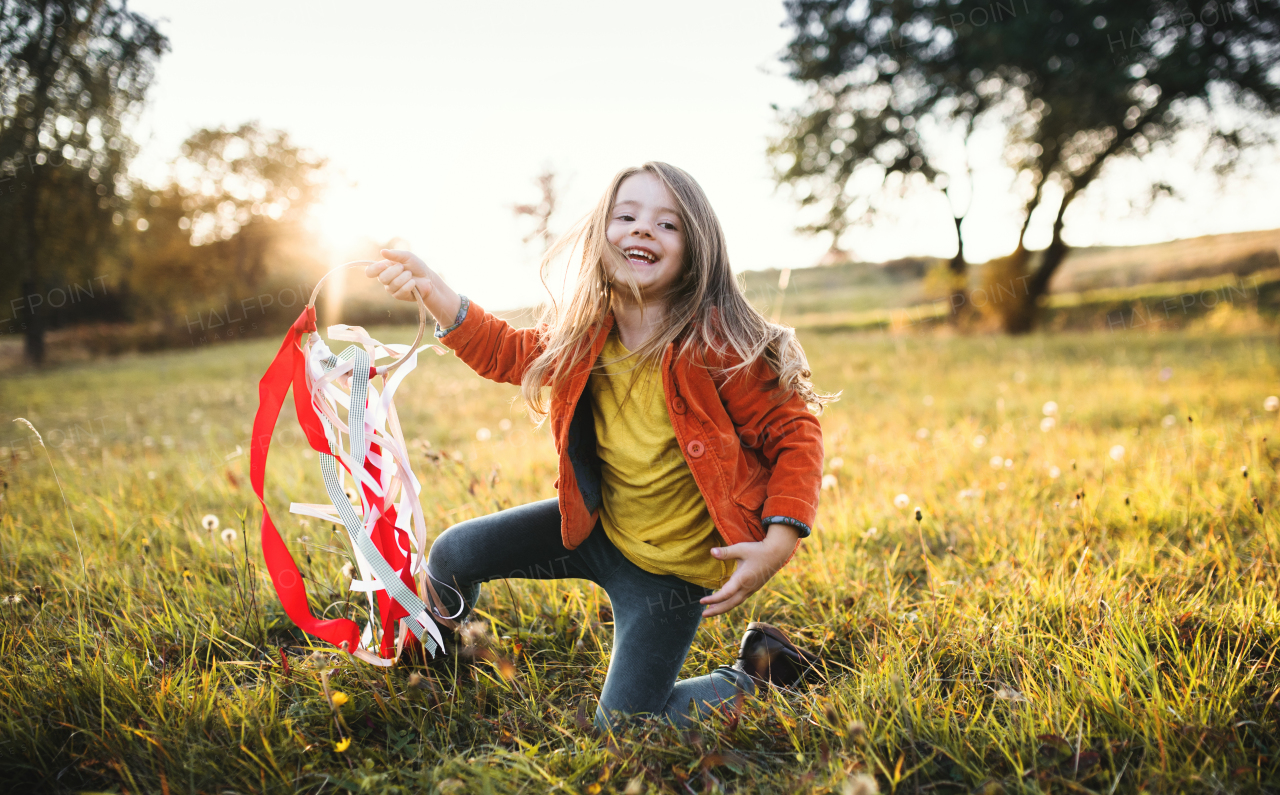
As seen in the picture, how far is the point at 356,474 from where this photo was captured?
1743 millimetres

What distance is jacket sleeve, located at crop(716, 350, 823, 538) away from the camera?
179 centimetres

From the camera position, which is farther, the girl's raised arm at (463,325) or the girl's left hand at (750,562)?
the girl's raised arm at (463,325)

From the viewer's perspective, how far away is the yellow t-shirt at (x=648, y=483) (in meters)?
1.96

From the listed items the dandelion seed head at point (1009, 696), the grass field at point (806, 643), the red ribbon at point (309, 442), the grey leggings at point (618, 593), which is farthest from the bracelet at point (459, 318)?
the dandelion seed head at point (1009, 696)

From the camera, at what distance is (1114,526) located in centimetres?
278

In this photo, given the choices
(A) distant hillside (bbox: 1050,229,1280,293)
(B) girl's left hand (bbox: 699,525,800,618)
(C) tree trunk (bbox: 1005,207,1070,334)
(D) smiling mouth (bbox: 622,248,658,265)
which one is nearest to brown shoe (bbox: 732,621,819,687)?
(B) girl's left hand (bbox: 699,525,800,618)

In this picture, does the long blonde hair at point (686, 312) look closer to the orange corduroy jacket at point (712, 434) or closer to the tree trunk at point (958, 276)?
the orange corduroy jacket at point (712, 434)

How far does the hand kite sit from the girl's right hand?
0.04 m

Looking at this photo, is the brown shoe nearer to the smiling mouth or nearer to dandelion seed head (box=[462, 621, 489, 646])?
dandelion seed head (box=[462, 621, 489, 646])

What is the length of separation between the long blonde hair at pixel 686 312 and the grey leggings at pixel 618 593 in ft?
1.34

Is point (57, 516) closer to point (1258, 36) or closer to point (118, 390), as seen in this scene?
point (118, 390)

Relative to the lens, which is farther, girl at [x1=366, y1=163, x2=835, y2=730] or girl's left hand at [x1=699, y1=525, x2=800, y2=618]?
girl at [x1=366, y1=163, x2=835, y2=730]

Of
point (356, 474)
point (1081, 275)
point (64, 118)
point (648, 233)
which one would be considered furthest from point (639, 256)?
point (1081, 275)

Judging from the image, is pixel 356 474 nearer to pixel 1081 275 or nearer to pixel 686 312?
pixel 686 312
